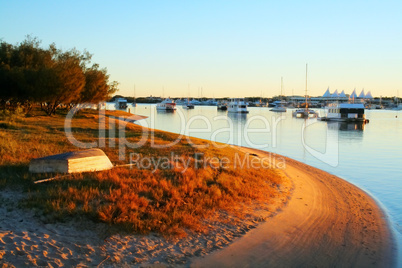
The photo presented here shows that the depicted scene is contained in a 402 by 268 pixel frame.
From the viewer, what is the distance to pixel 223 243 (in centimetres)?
813

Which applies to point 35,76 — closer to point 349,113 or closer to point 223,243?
point 223,243

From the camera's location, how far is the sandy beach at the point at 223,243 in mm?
6465

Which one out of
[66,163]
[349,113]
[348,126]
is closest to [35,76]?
[66,163]

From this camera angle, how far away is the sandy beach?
646 centimetres

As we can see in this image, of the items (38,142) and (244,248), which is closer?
(244,248)

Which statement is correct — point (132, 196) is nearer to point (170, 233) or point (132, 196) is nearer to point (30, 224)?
point (170, 233)

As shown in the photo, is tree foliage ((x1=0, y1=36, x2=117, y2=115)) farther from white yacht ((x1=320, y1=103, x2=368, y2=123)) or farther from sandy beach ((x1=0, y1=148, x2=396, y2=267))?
white yacht ((x1=320, y1=103, x2=368, y2=123))

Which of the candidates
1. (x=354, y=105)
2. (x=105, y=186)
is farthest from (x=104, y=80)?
(x=354, y=105)

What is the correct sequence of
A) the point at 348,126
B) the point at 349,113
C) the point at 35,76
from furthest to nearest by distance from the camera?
the point at 349,113, the point at 348,126, the point at 35,76

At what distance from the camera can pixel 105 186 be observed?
9.66 meters

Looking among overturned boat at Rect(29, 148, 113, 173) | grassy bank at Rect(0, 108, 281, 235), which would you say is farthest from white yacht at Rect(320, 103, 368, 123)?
overturned boat at Rect(29, 148, 113, 173)

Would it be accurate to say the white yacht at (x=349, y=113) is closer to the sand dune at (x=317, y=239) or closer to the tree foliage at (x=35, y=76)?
the tree foliage at (x=35, y=76)

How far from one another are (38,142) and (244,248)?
1159cm

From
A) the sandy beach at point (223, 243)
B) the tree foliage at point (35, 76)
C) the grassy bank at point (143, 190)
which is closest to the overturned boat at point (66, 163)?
the grassy bank at point (143, 190)
